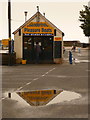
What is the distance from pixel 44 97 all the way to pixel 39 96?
253mm

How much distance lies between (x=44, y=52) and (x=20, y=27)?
3241 mm

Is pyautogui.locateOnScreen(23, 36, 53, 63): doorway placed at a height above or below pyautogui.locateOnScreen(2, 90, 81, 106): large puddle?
above

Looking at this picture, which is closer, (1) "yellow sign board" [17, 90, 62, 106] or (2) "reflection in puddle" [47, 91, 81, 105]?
(1) "yellow sign board" [17, 90, 62, 106]

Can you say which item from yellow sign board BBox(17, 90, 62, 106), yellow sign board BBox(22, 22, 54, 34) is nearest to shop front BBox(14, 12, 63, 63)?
yellow sign board BBox(22, 22, 54, 34)

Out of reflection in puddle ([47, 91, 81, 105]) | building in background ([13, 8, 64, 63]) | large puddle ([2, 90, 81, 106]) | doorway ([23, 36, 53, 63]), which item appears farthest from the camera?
doorway ([23, 36, 53, 63])

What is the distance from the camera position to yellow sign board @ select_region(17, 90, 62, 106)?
9.46 m

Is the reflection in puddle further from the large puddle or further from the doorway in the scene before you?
the doorway

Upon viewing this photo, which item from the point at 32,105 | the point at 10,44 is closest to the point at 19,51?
the point at 10,44

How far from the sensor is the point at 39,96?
10461 mm

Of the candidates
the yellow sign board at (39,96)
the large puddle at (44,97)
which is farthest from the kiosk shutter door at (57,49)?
the large puddle at (44,97)

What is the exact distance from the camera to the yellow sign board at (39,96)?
9.46 metres

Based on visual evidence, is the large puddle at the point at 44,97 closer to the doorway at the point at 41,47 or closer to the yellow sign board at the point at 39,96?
the yellow sign board at the point at 39,96

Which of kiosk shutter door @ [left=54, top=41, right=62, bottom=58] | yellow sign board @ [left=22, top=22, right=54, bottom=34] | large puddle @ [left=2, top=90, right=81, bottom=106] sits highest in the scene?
yellow sign board @ [left=22, top=22, right=54, bottom=34]

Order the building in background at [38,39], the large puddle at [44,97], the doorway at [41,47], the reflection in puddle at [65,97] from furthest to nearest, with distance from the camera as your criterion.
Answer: the doorway at [41,47]
the building in background at [38,39]
the reflection in puddle at [65,97]
the large puddle at [44,97]
